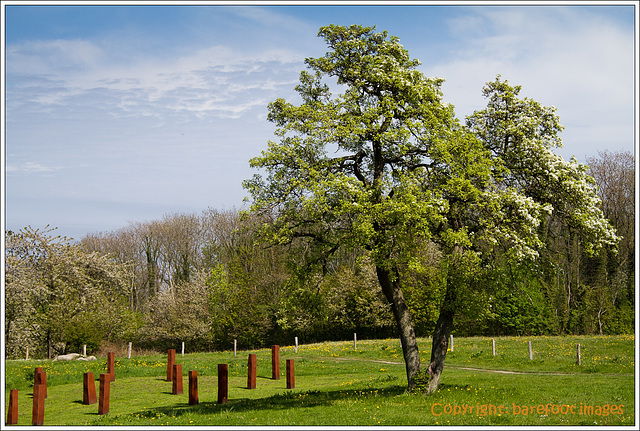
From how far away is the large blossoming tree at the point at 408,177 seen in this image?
56.4ft

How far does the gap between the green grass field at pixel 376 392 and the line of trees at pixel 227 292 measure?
265 inches

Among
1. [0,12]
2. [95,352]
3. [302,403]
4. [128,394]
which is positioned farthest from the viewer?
[95,352]

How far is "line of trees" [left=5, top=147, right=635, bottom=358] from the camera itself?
44938 mm

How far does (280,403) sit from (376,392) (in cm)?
330

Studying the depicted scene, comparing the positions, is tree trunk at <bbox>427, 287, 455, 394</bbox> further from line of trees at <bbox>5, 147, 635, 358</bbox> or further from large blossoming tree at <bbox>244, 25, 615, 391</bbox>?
line of trees at <bbox>5, 147, 635, 358</bbox>

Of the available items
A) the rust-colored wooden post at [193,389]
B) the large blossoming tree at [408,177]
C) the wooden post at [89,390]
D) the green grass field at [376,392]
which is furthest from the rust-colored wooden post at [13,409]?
the large blossoming tree at [408,177]

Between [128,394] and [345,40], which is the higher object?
[345,40]

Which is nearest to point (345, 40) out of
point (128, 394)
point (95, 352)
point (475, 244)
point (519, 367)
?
point (475, 244)

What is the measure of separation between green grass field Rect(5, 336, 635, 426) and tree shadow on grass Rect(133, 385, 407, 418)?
39mm

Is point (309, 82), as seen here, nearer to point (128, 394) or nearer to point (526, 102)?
point (526, 102)

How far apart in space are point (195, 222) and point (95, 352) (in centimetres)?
2496

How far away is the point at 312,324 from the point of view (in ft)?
190

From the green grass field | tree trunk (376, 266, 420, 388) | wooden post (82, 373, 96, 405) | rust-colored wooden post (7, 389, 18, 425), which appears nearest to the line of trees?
the green grass field

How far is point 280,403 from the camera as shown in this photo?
18734 mm
